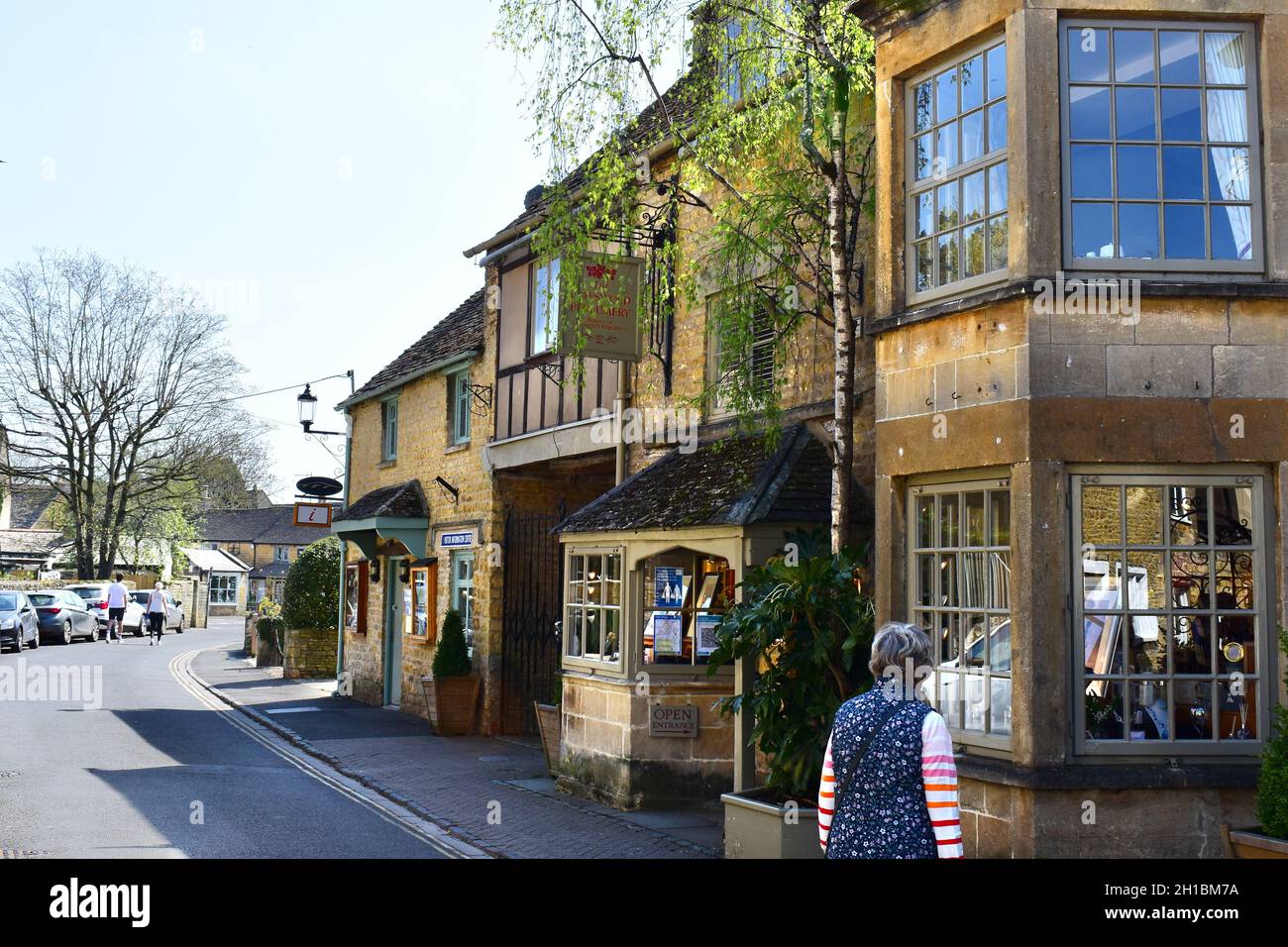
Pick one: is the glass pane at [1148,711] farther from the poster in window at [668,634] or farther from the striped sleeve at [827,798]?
the poster in window at [668,634]

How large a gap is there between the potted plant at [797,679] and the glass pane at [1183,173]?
307 cm

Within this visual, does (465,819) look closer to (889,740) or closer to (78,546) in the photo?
(889,740)

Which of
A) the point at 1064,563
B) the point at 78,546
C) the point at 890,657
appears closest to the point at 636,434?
the point at 1064,563

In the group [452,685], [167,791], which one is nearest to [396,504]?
[452,685]

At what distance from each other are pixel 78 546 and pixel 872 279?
151 ft

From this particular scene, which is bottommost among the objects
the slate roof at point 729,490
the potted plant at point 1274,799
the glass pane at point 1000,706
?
the potted plant at point 1274,799

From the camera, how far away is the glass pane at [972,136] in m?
8.04

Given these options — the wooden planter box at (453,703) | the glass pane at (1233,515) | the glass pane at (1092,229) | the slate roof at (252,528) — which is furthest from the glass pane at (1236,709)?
the slate roof at (252,528)

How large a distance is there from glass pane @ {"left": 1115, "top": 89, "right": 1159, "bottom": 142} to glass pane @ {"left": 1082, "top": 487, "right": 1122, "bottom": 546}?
212 centimetres

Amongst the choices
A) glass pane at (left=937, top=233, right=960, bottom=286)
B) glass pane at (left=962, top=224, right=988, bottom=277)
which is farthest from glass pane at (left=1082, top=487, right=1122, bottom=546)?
glass pane at (left=937, top=233, right=960, bottom=286)

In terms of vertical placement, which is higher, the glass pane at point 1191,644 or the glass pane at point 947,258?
the glass pane at point 947,258

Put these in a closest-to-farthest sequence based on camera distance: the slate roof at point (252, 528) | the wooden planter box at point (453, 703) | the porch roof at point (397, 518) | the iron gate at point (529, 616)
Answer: the iron gate at point (529, 616) < the wooden planter box at point (453, 703) < the porch roof at point (397, 518) < the slate roof at point (252, 528)

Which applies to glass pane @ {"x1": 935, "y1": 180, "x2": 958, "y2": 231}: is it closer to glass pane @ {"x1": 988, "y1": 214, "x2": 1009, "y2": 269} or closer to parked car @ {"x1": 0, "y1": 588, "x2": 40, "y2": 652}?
glass pane @ {"x1": 988, "y1": 214, "x2": 1009, "y2": 269}

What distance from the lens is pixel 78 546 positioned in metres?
49.3
